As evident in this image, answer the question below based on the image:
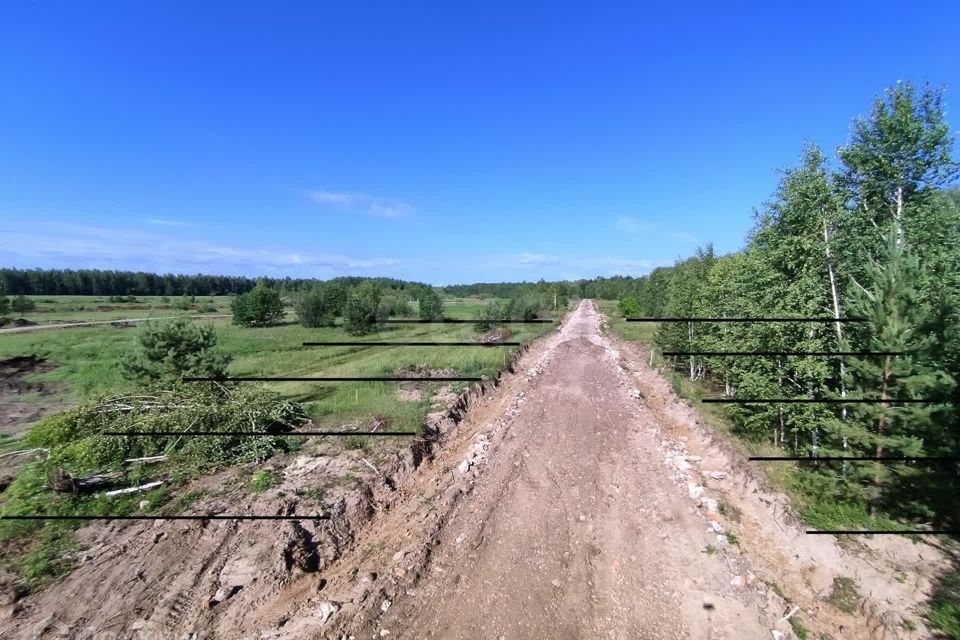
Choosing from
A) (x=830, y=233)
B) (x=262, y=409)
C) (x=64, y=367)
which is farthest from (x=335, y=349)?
(x=830, y=233)

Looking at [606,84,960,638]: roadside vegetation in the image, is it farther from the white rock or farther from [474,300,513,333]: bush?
[474,300,513,333]: bush

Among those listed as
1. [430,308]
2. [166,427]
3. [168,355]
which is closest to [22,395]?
[168,355]

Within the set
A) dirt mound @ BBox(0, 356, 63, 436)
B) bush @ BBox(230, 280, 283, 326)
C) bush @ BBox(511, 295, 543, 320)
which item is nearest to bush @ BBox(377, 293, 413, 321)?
bush @ BBox(230, 280, 283, 326)

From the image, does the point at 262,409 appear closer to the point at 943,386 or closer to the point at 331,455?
the point at 331,455

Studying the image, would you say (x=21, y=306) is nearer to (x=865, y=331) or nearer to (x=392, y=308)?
(x=392, y=308)

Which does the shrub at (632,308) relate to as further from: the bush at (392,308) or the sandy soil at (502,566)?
the sandy soil at (502,566)

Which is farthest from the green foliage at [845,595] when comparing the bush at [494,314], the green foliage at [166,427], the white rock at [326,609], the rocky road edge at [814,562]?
the bush at [494,314]
